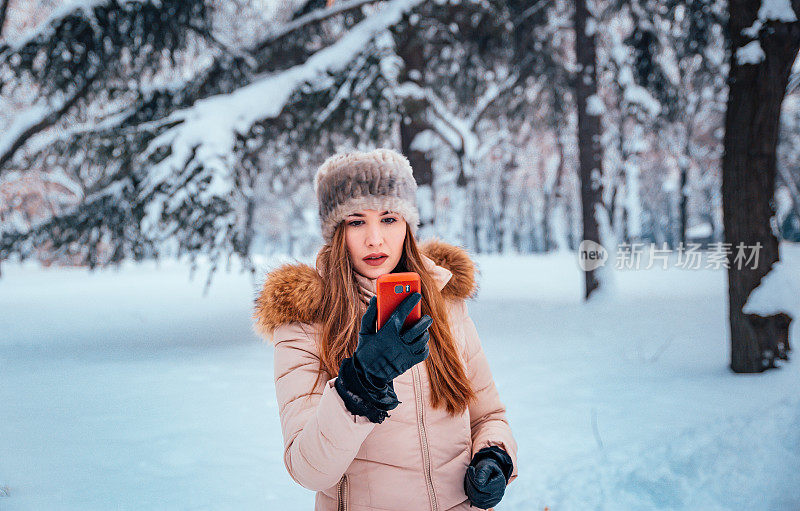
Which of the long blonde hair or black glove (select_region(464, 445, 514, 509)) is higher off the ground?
the long blonde hair

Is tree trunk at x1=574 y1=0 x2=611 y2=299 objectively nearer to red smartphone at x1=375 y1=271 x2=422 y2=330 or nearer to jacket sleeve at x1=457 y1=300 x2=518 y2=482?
jacket sleeve at x1=457 y1=300 x2=518 y2=482

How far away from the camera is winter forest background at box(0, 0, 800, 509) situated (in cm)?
339

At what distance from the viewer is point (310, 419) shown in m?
1.33

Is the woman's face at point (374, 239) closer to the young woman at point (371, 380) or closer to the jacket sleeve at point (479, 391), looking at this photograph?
the young woman at point (371, 380)

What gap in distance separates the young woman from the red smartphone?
0.08 ft

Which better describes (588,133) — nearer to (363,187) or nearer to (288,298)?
(363,187)

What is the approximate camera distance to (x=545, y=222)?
32500mm

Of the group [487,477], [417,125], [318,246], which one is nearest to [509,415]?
[318,246]

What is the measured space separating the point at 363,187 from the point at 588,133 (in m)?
9.06

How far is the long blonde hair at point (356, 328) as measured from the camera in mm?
1540

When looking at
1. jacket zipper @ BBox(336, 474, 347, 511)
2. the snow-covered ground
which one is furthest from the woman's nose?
the snow-covered ground
